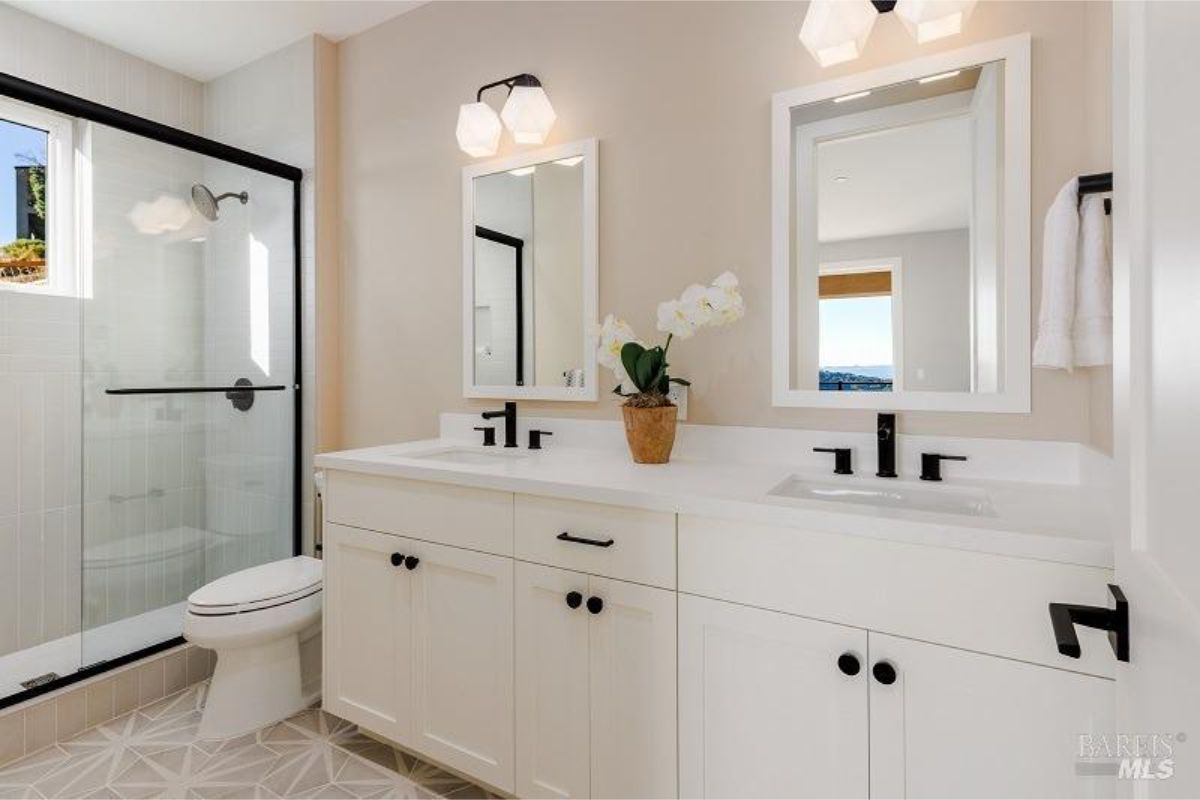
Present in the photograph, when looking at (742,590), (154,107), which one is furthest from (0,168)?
(742,590)

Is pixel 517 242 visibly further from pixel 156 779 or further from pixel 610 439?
pixel 156 779

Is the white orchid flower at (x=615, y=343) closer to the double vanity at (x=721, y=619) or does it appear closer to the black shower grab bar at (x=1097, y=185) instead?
the double vanity at (x=721, y=619)

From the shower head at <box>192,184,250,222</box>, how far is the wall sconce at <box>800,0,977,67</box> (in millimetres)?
2171

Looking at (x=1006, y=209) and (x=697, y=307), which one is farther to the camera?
(x=697, y=307)

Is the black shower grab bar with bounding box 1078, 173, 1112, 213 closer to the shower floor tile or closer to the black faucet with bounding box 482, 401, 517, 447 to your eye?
the black faucet with bounding box 482, 401, 517, 447

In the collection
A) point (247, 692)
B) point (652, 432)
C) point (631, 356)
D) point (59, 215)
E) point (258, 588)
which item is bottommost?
point (247, 692)

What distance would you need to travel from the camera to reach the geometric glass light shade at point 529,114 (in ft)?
6.32

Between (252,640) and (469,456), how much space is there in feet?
2.81

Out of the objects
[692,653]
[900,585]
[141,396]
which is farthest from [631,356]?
[141,396]

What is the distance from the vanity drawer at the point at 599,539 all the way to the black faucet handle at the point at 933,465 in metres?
0.65

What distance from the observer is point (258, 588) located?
1930 millimetres

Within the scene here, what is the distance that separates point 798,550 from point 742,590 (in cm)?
14

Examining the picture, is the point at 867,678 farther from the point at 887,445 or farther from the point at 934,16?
the point at 934,16

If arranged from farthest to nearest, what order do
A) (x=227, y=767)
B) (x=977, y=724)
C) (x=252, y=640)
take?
(x=252, y=640) → (x=227, y=767) → (x=977, y=724)
